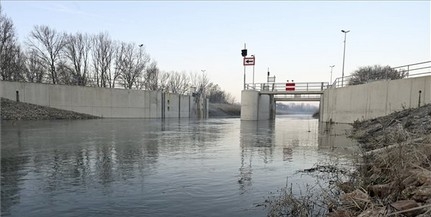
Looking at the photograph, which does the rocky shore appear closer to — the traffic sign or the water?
the water

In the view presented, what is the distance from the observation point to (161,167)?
10.1 meters

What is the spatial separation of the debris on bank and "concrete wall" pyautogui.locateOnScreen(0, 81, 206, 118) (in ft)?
5.41

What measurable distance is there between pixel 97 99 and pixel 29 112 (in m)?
10.1

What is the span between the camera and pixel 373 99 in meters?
31.3

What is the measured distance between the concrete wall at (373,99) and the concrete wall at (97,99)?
2559 centimetres

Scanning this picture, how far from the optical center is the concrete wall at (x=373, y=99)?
26031mm

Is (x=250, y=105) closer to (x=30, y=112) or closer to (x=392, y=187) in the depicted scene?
(x=30, y=112)

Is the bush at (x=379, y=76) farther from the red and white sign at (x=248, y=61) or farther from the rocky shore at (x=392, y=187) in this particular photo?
the rocky shore at (x=392, y=187)

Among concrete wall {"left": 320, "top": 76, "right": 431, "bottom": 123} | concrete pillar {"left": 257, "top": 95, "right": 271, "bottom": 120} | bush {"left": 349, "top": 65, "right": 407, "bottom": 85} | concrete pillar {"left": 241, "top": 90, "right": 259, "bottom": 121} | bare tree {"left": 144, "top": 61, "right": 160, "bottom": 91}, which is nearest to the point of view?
concrete wall {"left": 320, "top": 76, "right": 431, "bottom": 123}

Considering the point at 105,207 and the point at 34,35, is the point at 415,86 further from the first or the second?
the point at 34,35

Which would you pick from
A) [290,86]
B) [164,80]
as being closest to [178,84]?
[164,80]

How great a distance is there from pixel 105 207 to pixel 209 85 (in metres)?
121

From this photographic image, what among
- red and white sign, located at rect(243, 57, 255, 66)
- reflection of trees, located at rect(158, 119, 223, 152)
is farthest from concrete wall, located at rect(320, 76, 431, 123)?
reflection of trees, located at rect(158, 119, 223, 152)

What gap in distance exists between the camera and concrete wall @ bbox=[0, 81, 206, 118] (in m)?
43.2
